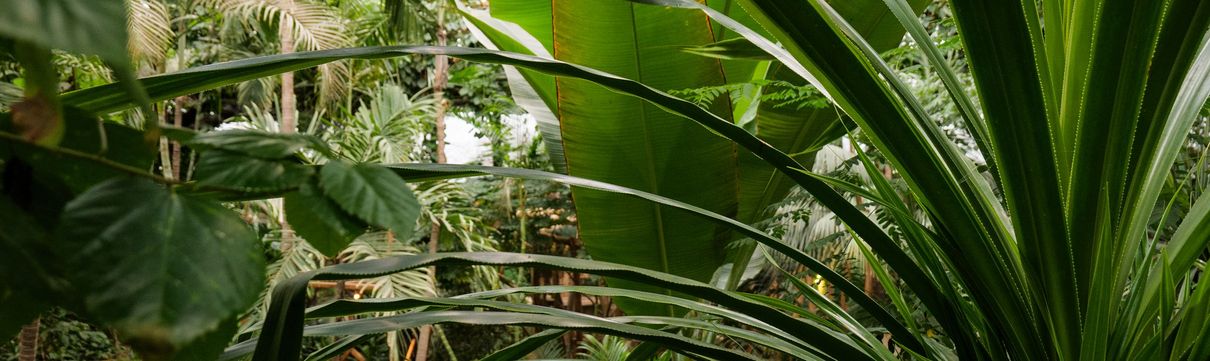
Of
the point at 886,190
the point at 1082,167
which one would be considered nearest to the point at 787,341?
the point at 886,190

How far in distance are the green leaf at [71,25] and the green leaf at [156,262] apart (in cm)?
3

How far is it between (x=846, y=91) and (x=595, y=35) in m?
0.75

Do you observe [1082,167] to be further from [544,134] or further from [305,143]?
A: [544,134]

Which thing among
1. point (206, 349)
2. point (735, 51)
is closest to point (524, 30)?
point (735, 51)

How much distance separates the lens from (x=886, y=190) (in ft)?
1.95

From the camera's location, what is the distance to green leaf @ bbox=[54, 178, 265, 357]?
120 mm

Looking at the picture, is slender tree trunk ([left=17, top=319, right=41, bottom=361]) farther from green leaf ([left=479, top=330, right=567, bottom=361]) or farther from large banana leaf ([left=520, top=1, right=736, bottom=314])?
green leaf ([left=479, top=330, right=567, bottom=361])

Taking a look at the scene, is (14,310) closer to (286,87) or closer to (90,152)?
(90,152)

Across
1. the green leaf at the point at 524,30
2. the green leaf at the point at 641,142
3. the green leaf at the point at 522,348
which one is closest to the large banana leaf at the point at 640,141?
the green leaf at the point at 641,142

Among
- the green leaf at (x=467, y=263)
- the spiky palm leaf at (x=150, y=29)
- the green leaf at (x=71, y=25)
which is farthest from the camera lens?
the spiky palm leaf at (x=150, y=29)

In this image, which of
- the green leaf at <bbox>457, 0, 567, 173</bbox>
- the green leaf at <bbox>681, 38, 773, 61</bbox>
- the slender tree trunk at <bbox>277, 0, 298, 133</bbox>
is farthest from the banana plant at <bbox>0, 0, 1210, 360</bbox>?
the slender tree trunk at <bbox>277, 0, 298, 133</bbox>

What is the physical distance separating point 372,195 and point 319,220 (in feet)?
0.07

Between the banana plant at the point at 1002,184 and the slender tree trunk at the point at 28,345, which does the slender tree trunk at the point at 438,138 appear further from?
the banana plant at the point at 1002,184

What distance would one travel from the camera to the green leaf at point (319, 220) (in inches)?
6.1
